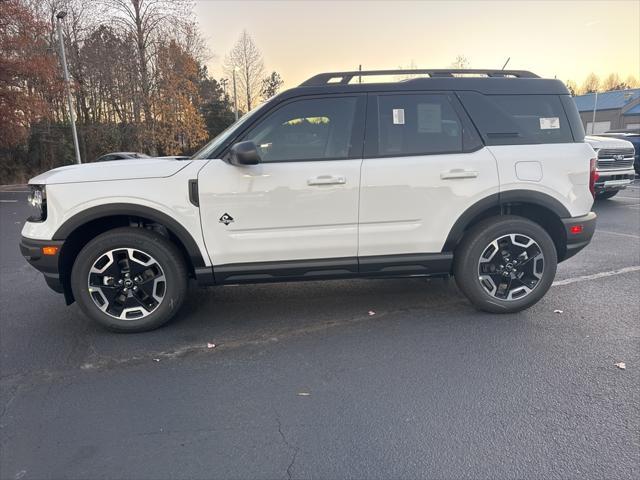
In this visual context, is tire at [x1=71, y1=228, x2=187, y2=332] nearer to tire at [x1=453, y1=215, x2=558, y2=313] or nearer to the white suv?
the white suv

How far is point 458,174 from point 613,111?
2814 inches

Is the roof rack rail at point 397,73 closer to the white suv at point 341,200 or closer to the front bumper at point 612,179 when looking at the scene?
the white suv at point 341,200

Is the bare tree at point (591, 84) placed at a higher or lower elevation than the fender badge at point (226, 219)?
higher

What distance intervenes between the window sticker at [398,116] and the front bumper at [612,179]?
8.31 metres

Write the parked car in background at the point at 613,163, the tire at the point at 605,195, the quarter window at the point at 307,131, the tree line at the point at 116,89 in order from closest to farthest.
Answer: the quarter window at the point at 307,131 < the parked car in background at the point at 613,163 < the tire at the point at 605,195 < the tree line at the point at 116,89

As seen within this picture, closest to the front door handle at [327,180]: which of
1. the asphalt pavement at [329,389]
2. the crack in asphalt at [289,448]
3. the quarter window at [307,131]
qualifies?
the quarter window at [307,131]

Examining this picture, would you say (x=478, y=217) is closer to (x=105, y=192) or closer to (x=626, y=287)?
(x=626, y=287)

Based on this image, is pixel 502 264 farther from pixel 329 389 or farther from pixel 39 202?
pixel 39 202

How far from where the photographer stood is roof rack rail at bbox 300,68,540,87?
3.85m

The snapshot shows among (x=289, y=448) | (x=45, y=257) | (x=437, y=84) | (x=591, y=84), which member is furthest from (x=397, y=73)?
(x=591, y=84)

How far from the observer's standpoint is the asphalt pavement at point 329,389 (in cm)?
227

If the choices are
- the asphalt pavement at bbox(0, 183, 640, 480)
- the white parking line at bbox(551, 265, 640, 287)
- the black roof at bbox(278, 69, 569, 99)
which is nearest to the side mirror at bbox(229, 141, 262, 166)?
the black roof at bbox(278, 69, 569, 99)

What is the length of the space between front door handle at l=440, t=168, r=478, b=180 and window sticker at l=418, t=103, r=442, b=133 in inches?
15.0

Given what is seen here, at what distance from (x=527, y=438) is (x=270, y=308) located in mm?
2543
